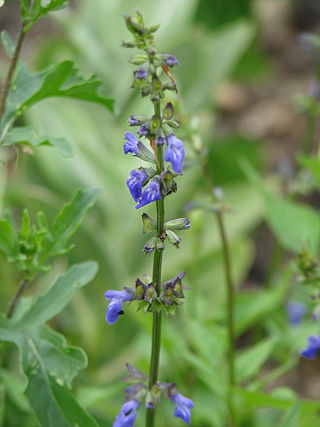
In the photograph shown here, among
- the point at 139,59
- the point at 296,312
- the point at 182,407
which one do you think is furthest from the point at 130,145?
the point at 296,312

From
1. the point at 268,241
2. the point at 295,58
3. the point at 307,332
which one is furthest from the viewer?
the point at 295,58

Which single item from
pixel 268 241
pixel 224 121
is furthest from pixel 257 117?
pixel 268 241

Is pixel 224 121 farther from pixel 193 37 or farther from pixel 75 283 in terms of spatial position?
pixel 75 283

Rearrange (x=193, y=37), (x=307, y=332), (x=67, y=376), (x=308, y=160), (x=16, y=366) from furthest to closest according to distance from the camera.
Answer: (x=193, y=37)
(x=16, y=366)
(x=307, y=332)
(x=308, y=160)
(x=67, y=376)

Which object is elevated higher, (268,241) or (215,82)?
(215,82)

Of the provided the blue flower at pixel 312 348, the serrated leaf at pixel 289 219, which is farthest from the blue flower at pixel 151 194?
the serrated leaf at pixel 289 219

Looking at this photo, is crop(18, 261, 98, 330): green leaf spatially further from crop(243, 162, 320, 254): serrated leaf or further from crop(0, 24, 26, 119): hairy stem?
crop(243, 162, 320, 254): serrated leaf

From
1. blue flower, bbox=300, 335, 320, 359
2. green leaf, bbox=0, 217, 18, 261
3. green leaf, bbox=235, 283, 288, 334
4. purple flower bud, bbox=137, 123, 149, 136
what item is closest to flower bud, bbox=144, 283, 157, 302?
purple flower bud, bbox=137, 123, 149, 136
